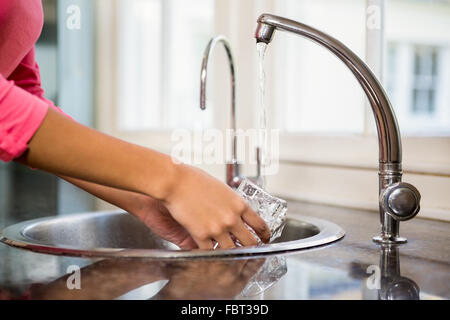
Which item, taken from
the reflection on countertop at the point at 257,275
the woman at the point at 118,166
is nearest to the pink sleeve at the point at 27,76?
the woman at the point at 118,166

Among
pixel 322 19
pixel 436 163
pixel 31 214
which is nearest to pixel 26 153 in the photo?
pixel 31 214

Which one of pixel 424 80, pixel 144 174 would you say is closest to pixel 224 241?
pixel 144 174

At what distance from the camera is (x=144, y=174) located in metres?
0.71

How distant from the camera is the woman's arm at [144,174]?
657mm

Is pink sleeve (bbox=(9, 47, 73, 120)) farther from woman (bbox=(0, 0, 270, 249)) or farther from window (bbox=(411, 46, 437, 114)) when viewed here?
window (bbox=(411, 46, 437, 114))

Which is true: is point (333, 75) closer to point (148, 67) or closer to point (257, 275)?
point (148, 67)

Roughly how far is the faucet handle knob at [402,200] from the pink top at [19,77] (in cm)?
46

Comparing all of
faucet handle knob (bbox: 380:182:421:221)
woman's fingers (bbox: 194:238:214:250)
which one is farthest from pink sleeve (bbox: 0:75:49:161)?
faucet handle knob (bbox: 380:182:421:221)

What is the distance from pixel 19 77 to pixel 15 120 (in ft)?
1.81

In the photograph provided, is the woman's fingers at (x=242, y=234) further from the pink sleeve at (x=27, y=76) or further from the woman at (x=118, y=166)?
the pink sleeve at (x=27, y=76)
